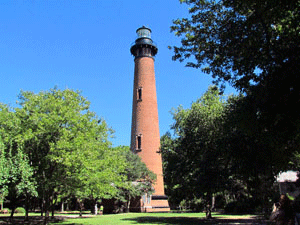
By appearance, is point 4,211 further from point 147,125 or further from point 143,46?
point 143,46

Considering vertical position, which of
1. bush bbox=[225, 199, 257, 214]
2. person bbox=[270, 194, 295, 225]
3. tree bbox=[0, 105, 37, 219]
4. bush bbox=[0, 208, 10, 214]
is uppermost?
tree bbox=[0, 105, 37, 219]

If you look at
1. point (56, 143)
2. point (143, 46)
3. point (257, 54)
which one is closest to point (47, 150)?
point (56, 143)

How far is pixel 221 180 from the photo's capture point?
23.0 metres

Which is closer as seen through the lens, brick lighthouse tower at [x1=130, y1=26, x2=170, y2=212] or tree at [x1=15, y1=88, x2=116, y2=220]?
tree at [x1=15, y1=88, x2=116, y2=220]

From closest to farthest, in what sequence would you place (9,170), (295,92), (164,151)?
1. (295,92)
2. (9,170)
3. (164,151)

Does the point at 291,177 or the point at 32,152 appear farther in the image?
the point at 291,177

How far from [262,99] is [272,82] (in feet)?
2.28

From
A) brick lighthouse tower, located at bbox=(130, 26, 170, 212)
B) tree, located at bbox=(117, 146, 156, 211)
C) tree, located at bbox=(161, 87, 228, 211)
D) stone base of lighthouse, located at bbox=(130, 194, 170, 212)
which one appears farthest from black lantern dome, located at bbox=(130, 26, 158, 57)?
stone base of lighthouse, located at bbox=(130, 194, 170, 212)

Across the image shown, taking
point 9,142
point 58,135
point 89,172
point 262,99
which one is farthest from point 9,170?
point 262,99

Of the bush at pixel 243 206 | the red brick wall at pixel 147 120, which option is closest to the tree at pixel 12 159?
the red brick wall at pixel 147 120

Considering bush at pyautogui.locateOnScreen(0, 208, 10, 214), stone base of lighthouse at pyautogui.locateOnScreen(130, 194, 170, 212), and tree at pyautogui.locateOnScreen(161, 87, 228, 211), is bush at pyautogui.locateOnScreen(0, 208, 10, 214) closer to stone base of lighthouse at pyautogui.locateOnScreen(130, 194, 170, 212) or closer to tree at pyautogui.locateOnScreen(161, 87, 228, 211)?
stone base of lighthouse at pyautogui.locateOnScreen(130, 194, 170, 212)

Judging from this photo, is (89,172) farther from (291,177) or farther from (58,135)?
(291,177)

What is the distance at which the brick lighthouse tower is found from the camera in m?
40.0

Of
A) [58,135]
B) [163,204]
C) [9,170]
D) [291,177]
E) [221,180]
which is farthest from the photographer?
[163,204]
